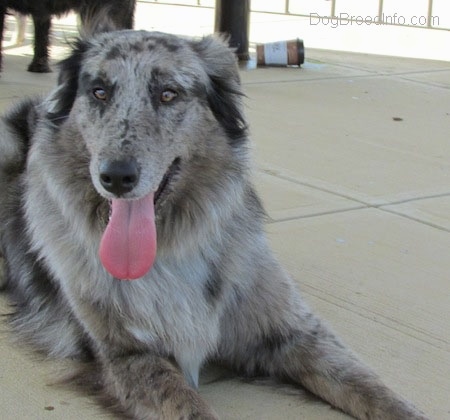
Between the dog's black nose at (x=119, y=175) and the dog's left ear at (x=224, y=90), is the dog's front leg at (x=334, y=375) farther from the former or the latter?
the dog's black nose at (x=119, y=175)

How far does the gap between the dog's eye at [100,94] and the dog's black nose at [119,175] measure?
0.38 m

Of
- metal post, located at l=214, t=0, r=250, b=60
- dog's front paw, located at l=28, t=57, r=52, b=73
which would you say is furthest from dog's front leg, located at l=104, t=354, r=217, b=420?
metal post, located at l=214, t=0, r=250, b=60

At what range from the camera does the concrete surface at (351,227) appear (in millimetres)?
3812

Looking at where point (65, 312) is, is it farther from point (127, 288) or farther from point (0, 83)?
point (0, 83)

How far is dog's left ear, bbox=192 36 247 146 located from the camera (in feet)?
12.6

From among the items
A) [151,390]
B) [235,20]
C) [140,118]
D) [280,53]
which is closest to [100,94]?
[140,118]

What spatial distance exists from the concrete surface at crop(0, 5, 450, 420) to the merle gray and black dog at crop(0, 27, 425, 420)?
18 cm

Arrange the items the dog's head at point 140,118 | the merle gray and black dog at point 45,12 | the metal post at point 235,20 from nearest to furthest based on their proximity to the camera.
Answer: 1. the dog's head at point 140,118
2. the merle gray and black dog at point 45,12
3. the metal post at point 235,20

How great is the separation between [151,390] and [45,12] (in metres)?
7.76

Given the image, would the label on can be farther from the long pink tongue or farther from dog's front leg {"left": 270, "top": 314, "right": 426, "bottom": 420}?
the long pink tongue

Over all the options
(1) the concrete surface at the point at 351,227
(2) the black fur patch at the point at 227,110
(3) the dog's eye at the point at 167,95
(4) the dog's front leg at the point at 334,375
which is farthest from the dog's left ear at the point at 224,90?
(4) the dog's front leg at the point at 334,375

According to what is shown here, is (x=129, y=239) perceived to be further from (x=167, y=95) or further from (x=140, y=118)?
(x=167, y=95)

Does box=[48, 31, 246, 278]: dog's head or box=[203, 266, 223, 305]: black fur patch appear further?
box=[203, 266, 223, 305]: black fur patch

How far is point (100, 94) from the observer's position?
364 centimetres
